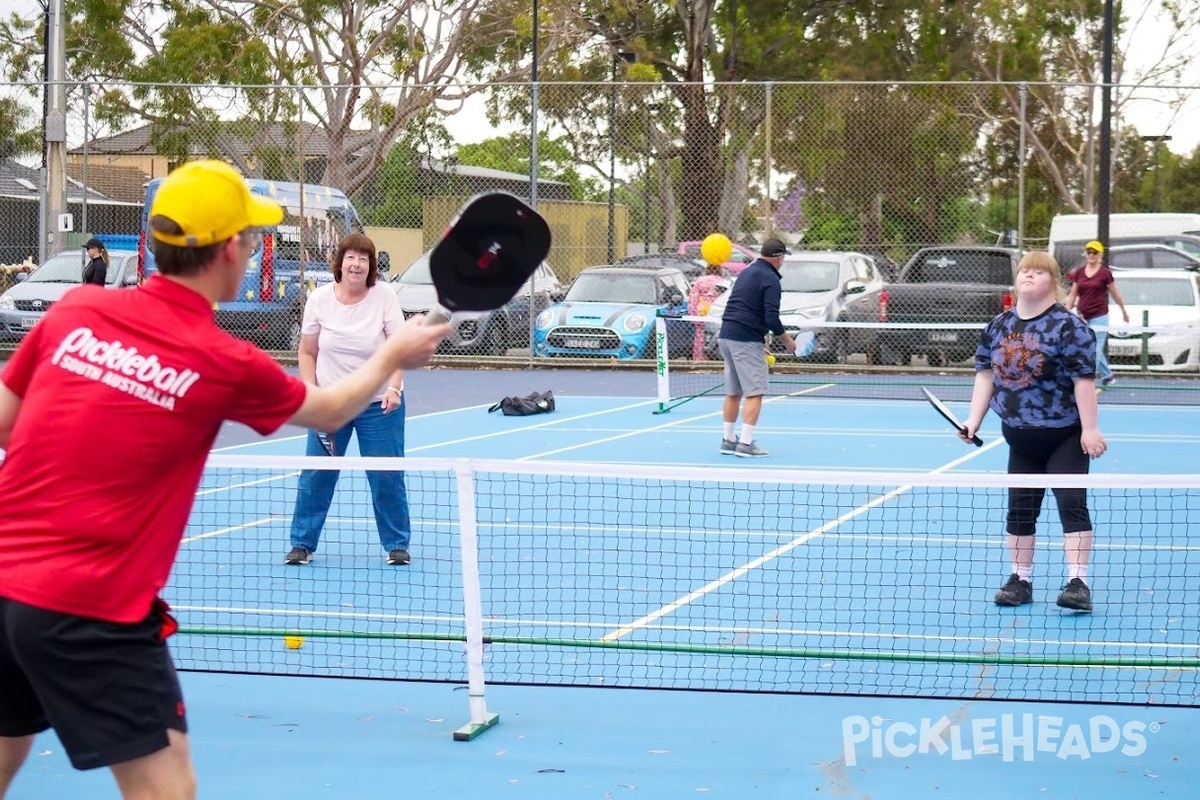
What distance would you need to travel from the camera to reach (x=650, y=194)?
25.0 meters

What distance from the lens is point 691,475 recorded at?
5.57 m

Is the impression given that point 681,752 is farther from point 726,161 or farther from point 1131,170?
point 1131,170

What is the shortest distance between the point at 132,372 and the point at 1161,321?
791 inches

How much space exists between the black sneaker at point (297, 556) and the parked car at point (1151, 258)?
61.3ft

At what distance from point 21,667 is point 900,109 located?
20.1 m

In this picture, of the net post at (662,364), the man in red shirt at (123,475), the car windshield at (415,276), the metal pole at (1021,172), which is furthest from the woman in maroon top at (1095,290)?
the man in red shirt at (123,475)

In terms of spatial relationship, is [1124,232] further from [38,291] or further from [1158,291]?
[38,291]

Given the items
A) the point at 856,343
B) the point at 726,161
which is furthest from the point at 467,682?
the point at 726,161

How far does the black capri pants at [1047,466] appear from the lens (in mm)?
7395

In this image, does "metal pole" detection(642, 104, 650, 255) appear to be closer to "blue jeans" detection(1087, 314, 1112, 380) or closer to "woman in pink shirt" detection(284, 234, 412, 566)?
"blue jeans" detection(1087, 314, 1112, 380)

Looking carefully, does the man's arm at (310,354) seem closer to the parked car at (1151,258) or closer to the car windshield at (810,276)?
the car windshield at (810,276)

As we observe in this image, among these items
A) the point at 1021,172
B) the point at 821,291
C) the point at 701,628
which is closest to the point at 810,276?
the point at 821,291

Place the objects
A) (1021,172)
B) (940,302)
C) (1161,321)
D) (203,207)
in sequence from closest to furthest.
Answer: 1. (203,207)
2. (1021,172)
3. (1161,321)
4. (940,302)

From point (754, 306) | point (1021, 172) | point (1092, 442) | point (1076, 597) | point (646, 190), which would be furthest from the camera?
point (646, 190)
